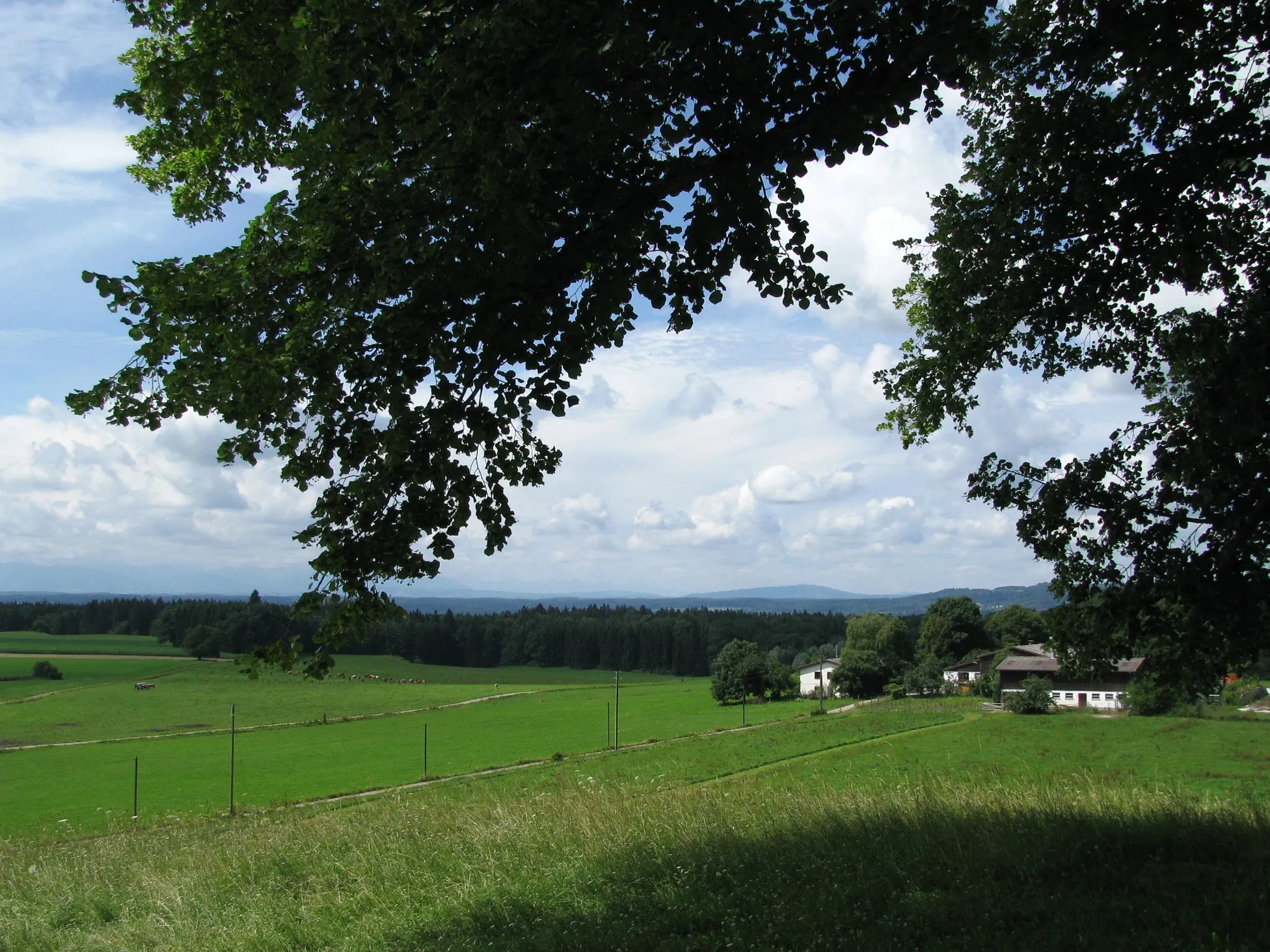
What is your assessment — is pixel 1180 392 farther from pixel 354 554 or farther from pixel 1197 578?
pixel 354 554

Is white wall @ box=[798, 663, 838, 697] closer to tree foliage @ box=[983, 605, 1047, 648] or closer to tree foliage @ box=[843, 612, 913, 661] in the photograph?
tree foliage @ box=[843, 612, 913, 661]

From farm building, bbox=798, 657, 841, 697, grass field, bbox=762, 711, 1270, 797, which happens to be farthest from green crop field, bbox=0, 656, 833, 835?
grass field, bbox=762, 711, 1270, 797

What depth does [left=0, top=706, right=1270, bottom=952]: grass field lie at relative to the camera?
20.7 ft

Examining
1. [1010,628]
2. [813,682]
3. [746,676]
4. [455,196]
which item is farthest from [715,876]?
[1010,628]

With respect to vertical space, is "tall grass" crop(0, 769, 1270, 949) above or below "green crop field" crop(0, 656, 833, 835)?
above

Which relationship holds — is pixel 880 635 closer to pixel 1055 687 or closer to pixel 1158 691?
pixel 1055 687

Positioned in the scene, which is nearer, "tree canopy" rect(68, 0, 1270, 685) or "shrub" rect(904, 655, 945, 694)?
"tree canopy" rect(68, 0, 1270, 685)

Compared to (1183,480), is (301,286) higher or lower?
higher

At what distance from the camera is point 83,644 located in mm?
126812

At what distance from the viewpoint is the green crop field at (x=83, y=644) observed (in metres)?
118

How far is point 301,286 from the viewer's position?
6.45 metres

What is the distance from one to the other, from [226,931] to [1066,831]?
736 cm

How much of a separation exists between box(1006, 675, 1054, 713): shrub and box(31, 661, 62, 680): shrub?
94477mm

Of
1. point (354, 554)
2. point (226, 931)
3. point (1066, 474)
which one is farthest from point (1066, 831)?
point (226, 931)
